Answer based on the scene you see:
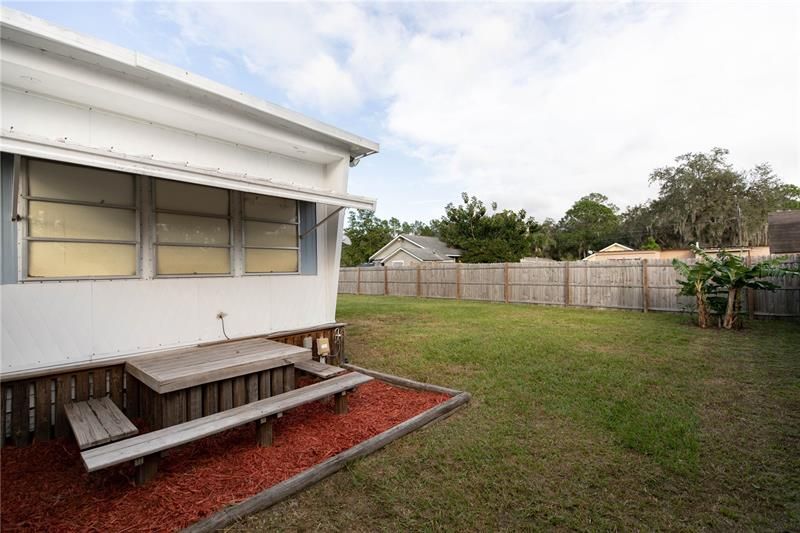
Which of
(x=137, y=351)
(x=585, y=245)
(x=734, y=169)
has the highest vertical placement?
(x=734, y=169)

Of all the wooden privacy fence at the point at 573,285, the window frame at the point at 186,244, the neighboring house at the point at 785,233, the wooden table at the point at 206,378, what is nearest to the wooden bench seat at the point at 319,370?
the wooden table at the point at 206,378

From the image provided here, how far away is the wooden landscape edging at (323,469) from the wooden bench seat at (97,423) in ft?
3.41

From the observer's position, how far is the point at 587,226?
5412 centimetres

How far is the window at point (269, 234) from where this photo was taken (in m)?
4.89

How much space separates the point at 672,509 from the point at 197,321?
15.5 feet

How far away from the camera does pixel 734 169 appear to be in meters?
27.9

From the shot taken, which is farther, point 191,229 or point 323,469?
point 191,229

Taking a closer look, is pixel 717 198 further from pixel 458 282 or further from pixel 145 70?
pixel 145 70

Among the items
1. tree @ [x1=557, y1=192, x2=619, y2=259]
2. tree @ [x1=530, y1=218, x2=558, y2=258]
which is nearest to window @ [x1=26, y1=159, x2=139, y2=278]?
tree @ [x1=530, y1=218, x2=558, y2=258]

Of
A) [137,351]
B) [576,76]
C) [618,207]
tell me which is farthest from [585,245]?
[137,351]

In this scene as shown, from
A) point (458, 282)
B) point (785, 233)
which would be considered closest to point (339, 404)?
point (785, 233)

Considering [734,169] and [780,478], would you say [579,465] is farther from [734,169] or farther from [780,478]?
[734,169]

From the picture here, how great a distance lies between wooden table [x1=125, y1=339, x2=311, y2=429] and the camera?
3098mm

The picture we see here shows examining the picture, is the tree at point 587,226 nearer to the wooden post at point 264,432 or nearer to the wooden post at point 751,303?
the wooden post at point 751,303
